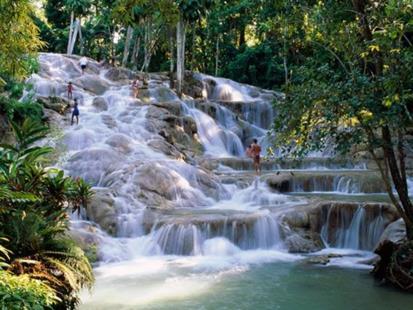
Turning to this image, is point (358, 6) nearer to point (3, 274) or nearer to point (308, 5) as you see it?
point (308, 5)

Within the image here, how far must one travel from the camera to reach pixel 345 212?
12117 millimetres

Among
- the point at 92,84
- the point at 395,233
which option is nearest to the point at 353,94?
the point at 395,233

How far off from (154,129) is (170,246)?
10573mm

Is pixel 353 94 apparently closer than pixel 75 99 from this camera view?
Yes

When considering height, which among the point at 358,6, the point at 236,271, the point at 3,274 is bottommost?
the point at 236,271

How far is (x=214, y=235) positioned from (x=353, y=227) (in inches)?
132

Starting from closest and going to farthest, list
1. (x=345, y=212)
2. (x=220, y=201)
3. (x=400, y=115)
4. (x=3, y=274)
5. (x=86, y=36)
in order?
(x=3, y=274) < (x=400, y=115) < (x=345, y=212) < (x=220, y=201) < (x=86, y=36)

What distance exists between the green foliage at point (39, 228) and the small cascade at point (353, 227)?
6919 millimetres

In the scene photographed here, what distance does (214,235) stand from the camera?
37.7ft

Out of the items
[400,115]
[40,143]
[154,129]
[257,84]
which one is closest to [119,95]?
[154,129]

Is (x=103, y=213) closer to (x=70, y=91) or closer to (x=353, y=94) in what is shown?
(x=353, y=94)

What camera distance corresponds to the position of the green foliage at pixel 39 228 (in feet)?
18.7

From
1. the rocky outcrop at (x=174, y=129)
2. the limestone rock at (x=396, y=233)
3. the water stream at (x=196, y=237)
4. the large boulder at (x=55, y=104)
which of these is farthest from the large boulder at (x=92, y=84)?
the limestone rock at (x=396, y=233)

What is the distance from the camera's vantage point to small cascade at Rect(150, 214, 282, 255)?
37.0 feet
